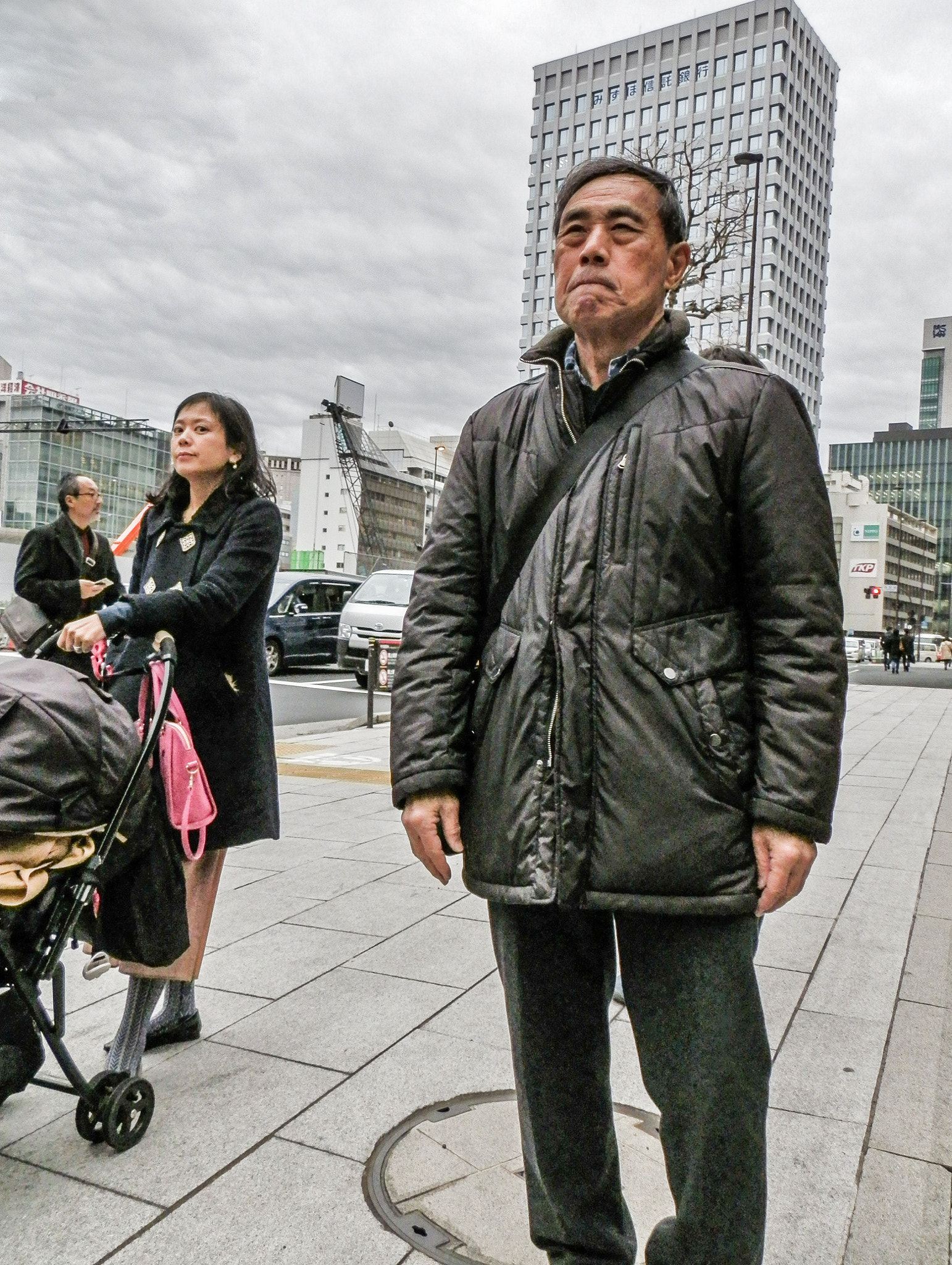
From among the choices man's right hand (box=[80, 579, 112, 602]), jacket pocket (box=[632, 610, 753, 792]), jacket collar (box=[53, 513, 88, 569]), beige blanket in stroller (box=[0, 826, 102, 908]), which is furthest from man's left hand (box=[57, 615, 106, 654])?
jacket collar (box=[53, 513, 88, 569])

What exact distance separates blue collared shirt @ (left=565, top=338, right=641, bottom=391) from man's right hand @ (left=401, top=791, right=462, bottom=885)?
0.78m

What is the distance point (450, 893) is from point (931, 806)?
4572 millimetres

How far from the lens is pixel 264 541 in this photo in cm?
315

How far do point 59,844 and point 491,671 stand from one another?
3.52 ft

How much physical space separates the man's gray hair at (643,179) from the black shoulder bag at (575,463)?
0.73ft

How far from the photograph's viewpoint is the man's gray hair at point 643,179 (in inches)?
75.3

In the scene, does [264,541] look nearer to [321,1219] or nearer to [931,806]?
[321,1219]

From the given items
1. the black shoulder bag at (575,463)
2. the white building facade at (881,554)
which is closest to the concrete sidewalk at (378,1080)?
the black shoulder bag at (575,463)

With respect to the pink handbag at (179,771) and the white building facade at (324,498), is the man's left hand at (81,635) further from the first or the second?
the white building facade at (324,498)

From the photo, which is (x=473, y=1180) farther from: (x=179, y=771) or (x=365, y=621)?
(x=365, y=621)

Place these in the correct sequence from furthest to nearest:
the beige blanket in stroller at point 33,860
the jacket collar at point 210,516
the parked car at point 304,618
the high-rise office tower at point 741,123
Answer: the high-rise office tower at point 741,123 < the parked car at point 304,618 < the jacket collar at point 210,516 < the beige blanket in stroller at point 33,860

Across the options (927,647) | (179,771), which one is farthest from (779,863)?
(927,647)

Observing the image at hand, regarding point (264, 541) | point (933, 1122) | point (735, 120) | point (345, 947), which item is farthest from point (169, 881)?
point (735, 120)

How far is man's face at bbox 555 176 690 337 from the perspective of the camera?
6.15ft
